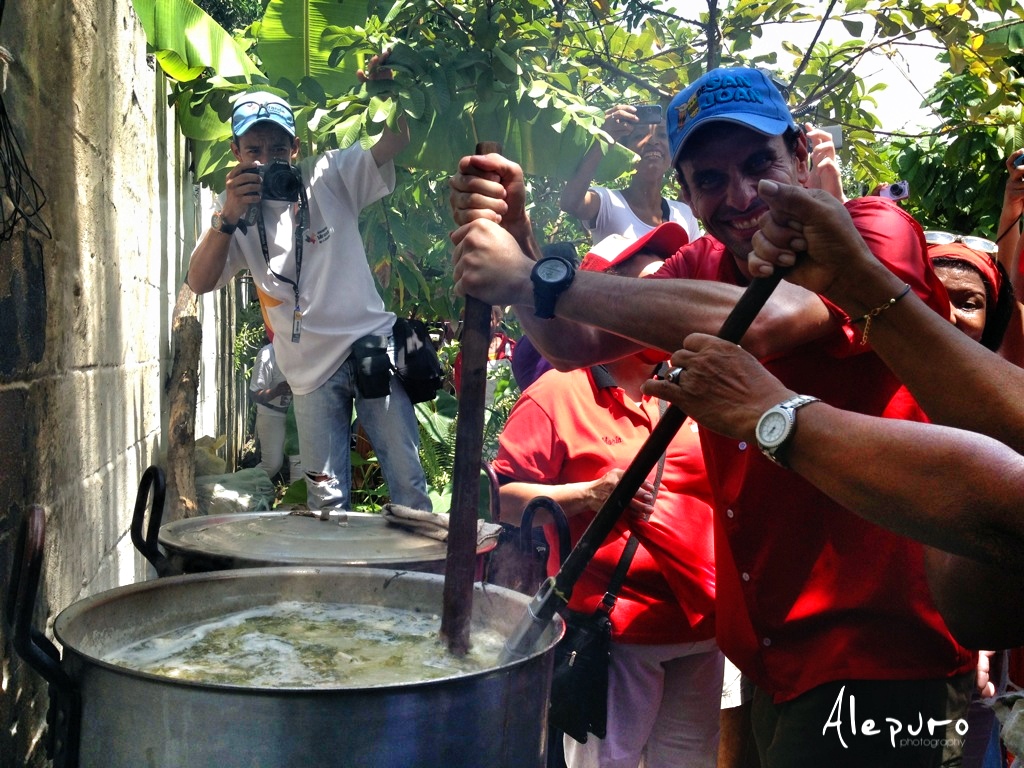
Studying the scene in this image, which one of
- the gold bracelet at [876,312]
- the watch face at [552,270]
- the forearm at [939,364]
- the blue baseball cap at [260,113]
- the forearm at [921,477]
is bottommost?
the forearm at [921,477]

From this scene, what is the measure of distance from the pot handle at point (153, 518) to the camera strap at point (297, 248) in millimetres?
2074

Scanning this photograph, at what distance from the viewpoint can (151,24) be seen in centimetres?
573

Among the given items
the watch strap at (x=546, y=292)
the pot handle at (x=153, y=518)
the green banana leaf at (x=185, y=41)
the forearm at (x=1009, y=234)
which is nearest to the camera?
the watch strap at (x=546, y=292)

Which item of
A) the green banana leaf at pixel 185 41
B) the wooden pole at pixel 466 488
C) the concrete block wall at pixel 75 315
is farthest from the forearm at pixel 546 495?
the green banana leaf at pixel 185 41

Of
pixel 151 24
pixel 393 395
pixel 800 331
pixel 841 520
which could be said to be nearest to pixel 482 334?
pixel 800 331

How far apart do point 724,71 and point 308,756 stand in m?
1.68

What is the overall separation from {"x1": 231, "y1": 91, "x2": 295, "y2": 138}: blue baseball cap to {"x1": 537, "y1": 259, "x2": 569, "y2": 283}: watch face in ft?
8.79

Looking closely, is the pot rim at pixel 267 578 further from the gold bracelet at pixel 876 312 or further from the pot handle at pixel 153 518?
the gold bracelet at pixel 876 312

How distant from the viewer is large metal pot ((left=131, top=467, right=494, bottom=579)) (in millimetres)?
2334

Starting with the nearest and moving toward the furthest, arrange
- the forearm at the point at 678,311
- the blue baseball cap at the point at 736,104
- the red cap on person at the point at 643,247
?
1. the forearm at the point at 678,311
2. the blue baseball cap at the point at 736,104
3. the red cap on person at the point at 643,247

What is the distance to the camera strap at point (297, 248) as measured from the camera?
4.34 m

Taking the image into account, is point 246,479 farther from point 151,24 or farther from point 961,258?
point 961,258

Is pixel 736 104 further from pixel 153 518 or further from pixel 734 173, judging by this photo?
pixel 153 518

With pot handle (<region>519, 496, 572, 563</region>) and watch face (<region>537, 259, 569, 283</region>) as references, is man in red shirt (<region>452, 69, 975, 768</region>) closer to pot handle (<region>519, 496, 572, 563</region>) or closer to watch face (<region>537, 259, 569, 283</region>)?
watch face (<region>537, 259, 569, 283</region>)
